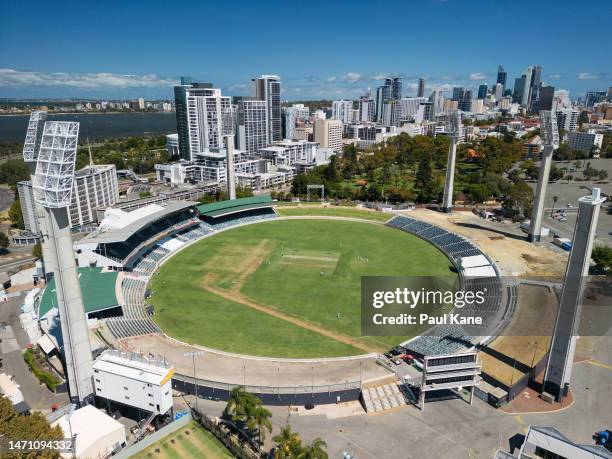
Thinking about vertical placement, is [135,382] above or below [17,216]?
below

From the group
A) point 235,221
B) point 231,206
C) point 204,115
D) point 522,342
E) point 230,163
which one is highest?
point 204,115

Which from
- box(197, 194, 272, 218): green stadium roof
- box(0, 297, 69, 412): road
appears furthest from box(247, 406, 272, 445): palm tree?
box(197, 194, 272, 218): green stadium roof

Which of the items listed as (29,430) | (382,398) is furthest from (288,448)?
(29,430)

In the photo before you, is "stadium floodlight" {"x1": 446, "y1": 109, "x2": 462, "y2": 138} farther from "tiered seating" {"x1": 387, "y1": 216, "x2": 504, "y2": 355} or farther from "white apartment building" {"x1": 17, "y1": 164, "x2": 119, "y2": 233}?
"white apartment building" {"x1": 17, "y1": 164, "x2": 119, "y2": 233}

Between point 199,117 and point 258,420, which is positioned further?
point 199,117

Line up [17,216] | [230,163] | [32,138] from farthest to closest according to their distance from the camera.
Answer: [230,163]
[17,216]
[32,138]

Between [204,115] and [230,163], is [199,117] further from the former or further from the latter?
[230,163]
